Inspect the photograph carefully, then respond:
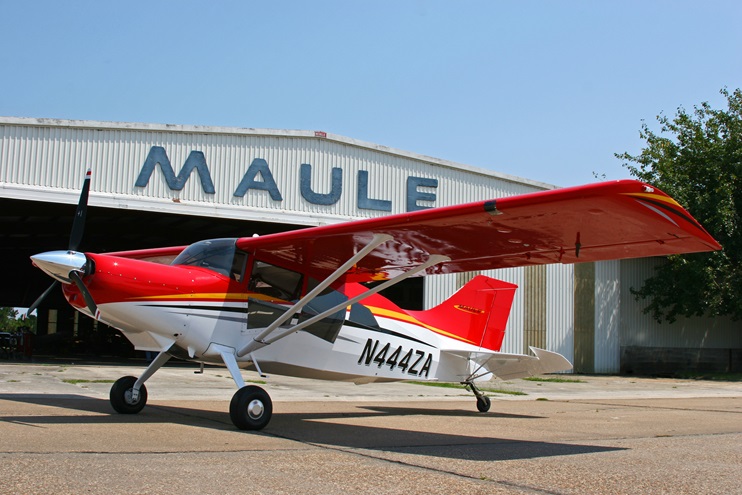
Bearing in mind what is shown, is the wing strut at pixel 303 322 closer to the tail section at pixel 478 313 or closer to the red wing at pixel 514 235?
the red wing at pixel 514 235

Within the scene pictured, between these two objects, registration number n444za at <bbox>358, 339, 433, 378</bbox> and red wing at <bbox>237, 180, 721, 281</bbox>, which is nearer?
red wing at <bbox>237, 180, 721, 281</bbox>

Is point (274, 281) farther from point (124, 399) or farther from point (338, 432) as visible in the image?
point (124, 399)

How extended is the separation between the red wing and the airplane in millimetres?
16

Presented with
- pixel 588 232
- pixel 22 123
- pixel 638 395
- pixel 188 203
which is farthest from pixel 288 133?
pixel 588 232

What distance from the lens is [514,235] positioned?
7801mm

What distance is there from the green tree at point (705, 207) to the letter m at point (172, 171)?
58.6 feet

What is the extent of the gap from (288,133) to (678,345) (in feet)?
63.6

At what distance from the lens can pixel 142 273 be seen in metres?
8.07

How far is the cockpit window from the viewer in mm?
8820

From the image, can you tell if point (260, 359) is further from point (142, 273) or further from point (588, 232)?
point (588, 232)

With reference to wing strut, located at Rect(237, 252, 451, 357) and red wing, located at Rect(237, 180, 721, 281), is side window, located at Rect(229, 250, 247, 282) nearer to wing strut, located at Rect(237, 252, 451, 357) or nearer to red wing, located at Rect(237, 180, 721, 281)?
red wing, located at Rect(237, 180, 721, 281)

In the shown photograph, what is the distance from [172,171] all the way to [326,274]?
11892mm

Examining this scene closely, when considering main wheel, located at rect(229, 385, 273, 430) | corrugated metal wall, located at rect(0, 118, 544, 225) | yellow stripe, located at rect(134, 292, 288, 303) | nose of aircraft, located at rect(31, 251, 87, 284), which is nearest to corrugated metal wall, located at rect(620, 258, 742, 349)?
corrugated metal wall, located at rect(0, 118, 544, 225)

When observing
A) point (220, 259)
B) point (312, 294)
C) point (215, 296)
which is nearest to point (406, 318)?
point (312, 294)
